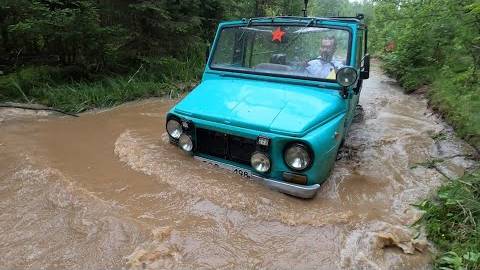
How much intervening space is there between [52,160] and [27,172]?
0.36 meters

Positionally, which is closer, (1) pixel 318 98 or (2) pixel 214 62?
(1) pixel 318 98

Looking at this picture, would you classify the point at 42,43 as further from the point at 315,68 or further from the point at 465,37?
the point at 465,37

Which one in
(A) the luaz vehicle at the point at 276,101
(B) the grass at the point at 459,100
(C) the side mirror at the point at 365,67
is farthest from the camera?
(B) the grass at the point at 459,100

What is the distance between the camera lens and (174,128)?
4.18 m

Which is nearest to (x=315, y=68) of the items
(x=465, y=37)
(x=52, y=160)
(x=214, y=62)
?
(x=214, y=62)

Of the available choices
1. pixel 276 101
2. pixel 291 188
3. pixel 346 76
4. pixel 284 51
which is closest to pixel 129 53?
pixel 284 51

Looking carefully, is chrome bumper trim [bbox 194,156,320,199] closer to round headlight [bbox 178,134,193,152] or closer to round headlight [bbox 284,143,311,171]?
round headlight [bbox 284,143,311,171]

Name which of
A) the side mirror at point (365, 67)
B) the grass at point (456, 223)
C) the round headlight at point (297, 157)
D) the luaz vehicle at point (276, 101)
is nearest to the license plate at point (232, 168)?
the luaz vehicle at point (276, 101)

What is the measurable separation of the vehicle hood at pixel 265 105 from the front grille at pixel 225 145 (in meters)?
0.15

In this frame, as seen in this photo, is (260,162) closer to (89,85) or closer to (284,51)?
(284,51)

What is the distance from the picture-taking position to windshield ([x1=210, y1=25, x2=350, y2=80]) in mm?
4473

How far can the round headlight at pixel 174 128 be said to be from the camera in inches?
163

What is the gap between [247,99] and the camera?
4113 mm

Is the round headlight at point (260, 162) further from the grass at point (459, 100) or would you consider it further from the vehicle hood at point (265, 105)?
the grass at point (459, 100)
